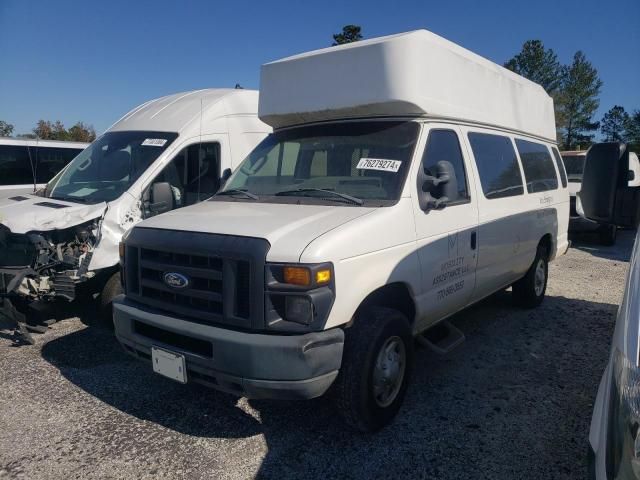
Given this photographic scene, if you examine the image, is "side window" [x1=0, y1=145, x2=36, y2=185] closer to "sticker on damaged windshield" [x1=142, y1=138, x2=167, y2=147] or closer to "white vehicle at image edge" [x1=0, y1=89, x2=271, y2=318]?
"white vehicle at image edge" [x1=0, y1=89, x2=271, y2=318]

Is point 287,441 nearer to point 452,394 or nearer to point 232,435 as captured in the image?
point 232,435

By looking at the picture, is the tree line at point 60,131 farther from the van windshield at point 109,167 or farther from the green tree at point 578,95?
the green tree at point 578,95

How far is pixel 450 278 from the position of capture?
4.06 meters

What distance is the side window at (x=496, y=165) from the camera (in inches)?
182

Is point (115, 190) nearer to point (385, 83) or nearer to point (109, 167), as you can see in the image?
point (109, 167)

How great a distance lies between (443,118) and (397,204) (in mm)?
1165

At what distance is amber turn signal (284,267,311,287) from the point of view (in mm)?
2793

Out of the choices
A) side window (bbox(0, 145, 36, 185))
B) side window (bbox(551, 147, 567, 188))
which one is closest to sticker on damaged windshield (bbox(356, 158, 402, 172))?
side window (bbox(551, 147, 567, 188))

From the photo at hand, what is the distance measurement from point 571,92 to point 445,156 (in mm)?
61141

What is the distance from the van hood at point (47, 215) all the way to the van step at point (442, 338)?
3.44 m

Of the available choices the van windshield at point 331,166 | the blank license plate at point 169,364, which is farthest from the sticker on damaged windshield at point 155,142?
the blank license plate at point 169,364

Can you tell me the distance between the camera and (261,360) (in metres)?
2.80

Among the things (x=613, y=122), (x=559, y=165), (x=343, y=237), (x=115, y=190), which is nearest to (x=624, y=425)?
(x=343, y=237)

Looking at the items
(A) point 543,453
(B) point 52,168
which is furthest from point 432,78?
(B) point 52,168
